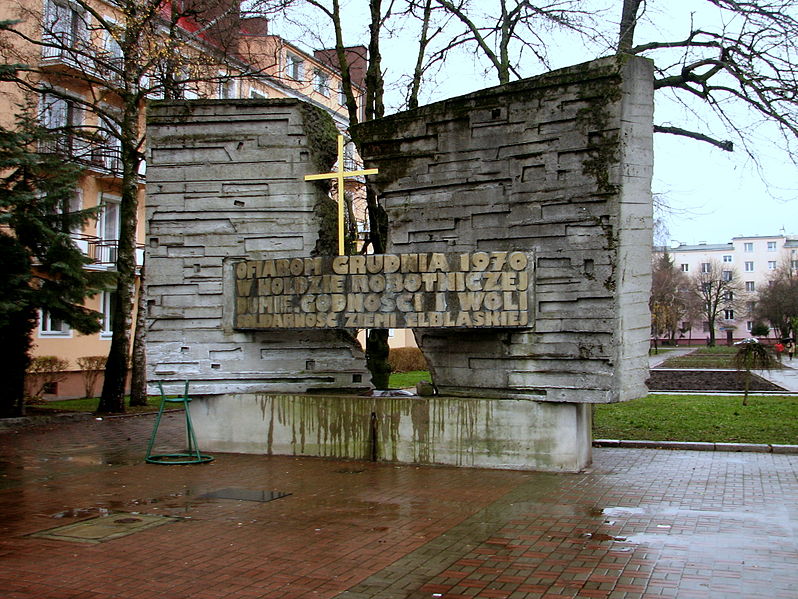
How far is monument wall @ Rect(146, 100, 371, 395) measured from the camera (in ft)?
41.8

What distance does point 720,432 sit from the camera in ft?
47.8

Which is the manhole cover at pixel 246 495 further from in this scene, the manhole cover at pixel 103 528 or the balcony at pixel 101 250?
the balcony at pixel 101 250

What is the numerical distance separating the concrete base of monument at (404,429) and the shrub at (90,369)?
1451 cm

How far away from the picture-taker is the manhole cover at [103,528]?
770cm

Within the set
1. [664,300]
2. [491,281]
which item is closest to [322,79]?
[491,281]

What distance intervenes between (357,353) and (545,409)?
3419 mm

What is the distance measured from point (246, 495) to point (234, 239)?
4789mm

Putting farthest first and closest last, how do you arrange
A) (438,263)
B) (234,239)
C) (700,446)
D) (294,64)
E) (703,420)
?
(294,64) < (703,420) < (700,446) < (234,239) < (438,263)

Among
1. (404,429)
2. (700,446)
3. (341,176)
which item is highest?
(341,176)

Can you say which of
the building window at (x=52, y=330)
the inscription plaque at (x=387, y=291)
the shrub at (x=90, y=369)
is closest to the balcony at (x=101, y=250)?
the building window at (x=52, y=330)

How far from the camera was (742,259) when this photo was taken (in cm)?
11138

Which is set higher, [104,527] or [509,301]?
[509,301]

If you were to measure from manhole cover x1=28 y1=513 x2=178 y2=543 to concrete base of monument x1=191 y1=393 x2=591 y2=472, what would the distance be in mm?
3911

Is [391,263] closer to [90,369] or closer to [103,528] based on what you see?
[103,528]
